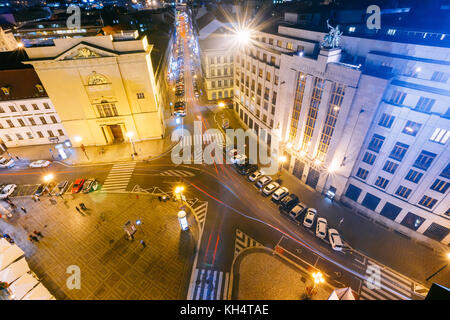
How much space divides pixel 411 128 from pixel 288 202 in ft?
76.4

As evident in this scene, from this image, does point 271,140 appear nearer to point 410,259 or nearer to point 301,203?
point 301,203

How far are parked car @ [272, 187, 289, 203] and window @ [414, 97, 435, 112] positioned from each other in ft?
84.3

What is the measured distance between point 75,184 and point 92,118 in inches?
716

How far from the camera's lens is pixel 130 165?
5669 cm

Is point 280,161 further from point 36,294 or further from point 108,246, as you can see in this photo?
Result: point 36,294

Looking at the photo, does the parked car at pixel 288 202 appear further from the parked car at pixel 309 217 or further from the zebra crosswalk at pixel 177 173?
the zebra crosswalk at pixel 177 173

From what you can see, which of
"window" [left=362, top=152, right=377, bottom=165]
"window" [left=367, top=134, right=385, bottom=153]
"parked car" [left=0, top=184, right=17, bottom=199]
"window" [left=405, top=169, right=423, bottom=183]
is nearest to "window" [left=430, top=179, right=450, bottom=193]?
"window" [left=405, top=169, right=423, bottom=183]

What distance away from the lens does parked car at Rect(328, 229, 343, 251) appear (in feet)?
126

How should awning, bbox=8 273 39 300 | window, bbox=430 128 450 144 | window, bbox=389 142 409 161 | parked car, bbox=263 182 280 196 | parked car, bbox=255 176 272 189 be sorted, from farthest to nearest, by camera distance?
parked car, bbox=255 176 272 189 < parked car, bbox=263 182 280 196 < window, bbox=389 142 409 161 < window, bbox=430 128 450 144 < awning, bbox=8 273 39 300

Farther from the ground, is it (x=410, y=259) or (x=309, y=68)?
(x=309, y=68)

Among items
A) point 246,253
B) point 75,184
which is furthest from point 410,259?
point 75,184

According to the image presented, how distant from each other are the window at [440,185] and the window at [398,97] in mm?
13334

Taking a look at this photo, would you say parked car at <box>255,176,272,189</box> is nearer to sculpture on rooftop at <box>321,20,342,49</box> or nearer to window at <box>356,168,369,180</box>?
window at <box>356,168,369,180</box>

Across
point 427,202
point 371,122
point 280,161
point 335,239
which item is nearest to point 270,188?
point 280,161
